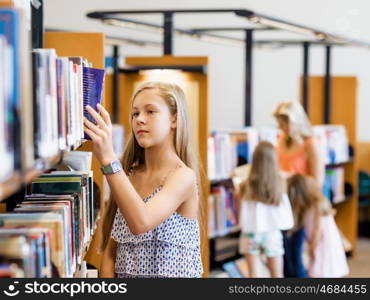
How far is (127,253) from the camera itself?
282 cm

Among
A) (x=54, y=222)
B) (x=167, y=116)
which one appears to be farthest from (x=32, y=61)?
(x=167, y=116)

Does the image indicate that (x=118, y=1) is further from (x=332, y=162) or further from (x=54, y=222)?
(x=54, y=222)

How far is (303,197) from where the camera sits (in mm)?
6176

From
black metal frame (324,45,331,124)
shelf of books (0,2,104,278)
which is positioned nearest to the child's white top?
shelf of books (0,2,104,278)

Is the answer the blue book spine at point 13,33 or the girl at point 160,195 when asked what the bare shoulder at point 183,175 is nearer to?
the girl at point 160,195

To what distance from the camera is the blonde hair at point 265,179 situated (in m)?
5.63

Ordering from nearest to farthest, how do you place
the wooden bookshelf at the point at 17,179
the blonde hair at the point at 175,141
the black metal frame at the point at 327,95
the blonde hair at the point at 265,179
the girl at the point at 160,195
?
the wooden bookshelf at the point at 17,179 < the girl at the point at 160,195 < the blonde hair at the point at 175,141 < the blonde hair at the point at 265,179 < the black metal frame at the point at 327,95

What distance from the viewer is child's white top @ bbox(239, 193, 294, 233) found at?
568cm

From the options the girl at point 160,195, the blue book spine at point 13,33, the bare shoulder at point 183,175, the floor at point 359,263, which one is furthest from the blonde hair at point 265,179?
the blue book spine at point 13,33

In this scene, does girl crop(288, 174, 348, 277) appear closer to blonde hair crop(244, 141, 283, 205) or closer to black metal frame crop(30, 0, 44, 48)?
blonde hair crop(244, 141, 283, 205)

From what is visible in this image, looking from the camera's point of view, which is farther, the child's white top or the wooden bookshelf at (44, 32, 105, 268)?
the child's white top

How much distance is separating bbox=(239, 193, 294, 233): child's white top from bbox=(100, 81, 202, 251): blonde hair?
2.74 metres

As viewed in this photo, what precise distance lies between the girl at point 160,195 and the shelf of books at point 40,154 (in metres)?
0.15

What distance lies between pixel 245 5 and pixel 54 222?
8.56m
